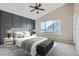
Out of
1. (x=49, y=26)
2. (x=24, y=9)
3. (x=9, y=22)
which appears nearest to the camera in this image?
(x=49, y=26)

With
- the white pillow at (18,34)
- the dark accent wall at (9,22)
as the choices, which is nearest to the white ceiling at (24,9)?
the dark accent wall at (9,22)

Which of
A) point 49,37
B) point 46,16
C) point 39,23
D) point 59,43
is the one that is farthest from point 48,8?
point 59,43

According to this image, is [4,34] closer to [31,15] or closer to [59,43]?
[31,15]

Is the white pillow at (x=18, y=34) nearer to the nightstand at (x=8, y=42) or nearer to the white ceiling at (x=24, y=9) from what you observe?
the nightstand at (x=8, y=42)

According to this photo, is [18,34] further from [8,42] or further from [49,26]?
[49,26]

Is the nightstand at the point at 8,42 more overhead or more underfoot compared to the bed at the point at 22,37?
more underfoot

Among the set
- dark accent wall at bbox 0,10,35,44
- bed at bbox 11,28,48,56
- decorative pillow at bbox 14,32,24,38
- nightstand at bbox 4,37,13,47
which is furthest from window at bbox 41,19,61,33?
nightstand at bbox 4,37,13,47

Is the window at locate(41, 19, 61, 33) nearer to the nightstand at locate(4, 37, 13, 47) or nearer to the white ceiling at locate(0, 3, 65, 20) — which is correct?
the white ceiling at locate(0, 3, 65, 20)

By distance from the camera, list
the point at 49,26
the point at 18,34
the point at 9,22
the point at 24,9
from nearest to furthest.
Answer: the point at 49,26, the point at 24,9, the point at 18,34, the point at 9,22

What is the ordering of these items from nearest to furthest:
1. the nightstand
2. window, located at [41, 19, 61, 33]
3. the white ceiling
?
1. window, located at [41, 19, 61, 33]
2. the white ceiling
3. the nightstand

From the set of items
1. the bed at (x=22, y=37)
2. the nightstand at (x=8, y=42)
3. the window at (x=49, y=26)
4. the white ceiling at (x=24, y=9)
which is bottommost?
the nightstand at (x=8, y=42)

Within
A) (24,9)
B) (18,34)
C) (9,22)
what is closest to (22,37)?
(18,34)

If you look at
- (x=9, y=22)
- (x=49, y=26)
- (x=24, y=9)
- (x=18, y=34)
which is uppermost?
(x=24, y=9)

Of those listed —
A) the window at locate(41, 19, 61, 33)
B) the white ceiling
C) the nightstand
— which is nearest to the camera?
the window at locate(41, 19, 61, 33)
